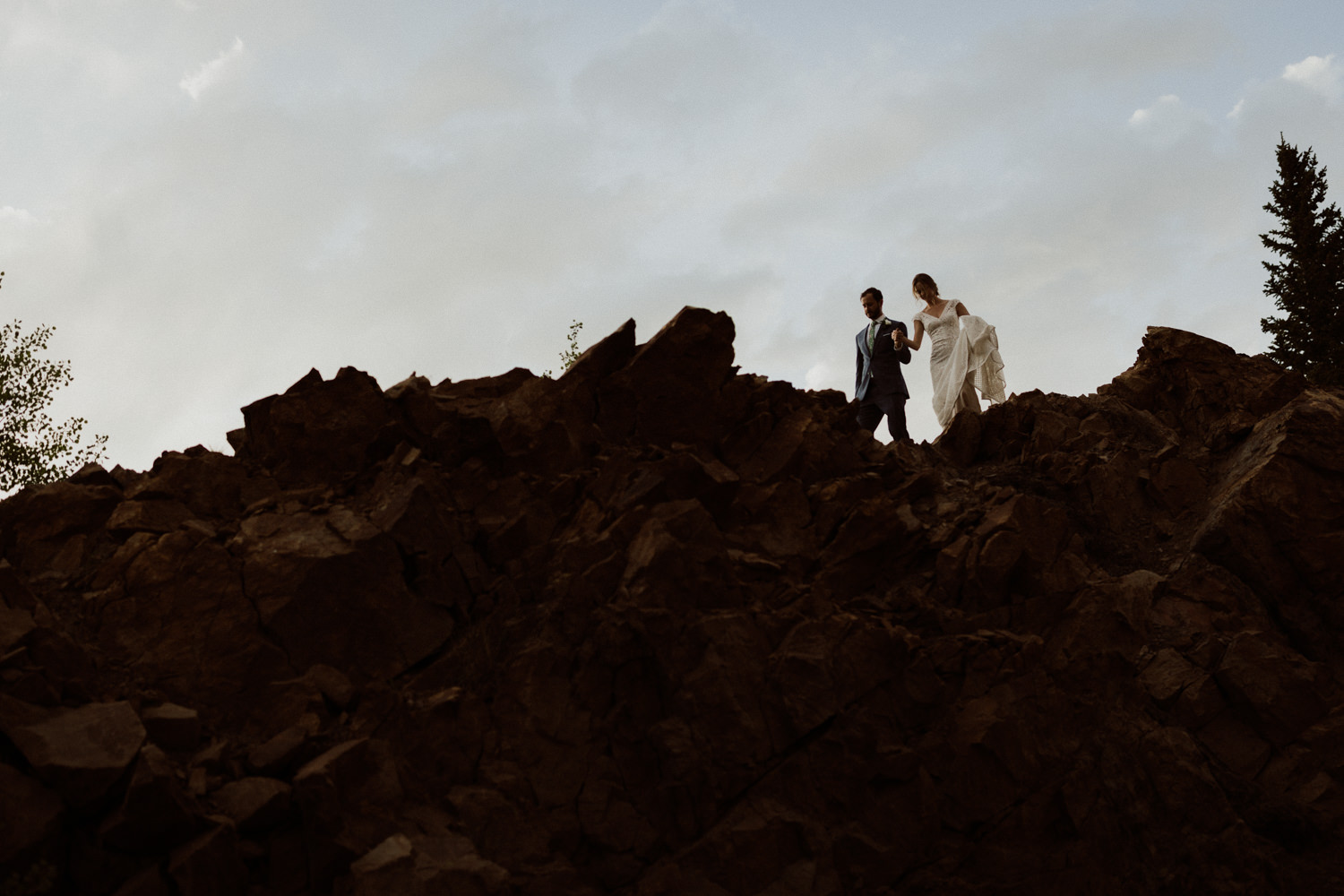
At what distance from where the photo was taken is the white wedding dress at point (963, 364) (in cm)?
1916

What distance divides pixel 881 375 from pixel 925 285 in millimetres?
2601

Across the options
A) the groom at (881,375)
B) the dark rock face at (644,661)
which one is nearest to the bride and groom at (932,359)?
the groom at (881,375)

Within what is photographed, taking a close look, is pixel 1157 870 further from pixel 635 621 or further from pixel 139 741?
pixel 139 741

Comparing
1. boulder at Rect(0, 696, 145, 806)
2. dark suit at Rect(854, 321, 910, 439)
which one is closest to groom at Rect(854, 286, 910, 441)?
dark suit at Rect(854, 321, 910, 439)

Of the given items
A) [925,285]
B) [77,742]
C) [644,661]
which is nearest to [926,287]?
[925,285]

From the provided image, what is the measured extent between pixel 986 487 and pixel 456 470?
7.90 m

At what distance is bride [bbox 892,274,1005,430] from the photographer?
19.2 m

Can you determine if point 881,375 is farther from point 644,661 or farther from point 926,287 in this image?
point 644,661

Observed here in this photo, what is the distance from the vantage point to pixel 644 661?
12.0 m

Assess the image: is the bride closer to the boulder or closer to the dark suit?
the dark suit

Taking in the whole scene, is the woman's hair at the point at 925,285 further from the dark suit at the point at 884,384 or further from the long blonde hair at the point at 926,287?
the dark suit at the point at 884,384

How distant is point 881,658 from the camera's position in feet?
41.5

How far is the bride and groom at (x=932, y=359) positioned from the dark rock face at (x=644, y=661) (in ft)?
10.5

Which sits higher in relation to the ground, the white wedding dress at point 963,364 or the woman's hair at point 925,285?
the woman's hair at point 925,285
